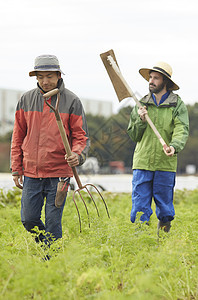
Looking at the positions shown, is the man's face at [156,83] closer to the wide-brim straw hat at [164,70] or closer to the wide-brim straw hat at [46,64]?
the wide-brim straw hat at [164,70]

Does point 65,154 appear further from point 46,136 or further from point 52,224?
point 52,224

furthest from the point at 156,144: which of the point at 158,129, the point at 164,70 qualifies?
the point at 164,70

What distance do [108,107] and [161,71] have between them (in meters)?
40.4

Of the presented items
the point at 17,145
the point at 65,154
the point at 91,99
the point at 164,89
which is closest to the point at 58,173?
the point at 65,154

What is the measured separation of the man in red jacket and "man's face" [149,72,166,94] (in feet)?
3.65

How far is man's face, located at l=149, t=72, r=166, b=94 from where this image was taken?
18.0ft

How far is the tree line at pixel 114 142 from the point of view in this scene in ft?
41.8

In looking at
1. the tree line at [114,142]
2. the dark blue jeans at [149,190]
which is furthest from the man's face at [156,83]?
the tree line at [114,142]

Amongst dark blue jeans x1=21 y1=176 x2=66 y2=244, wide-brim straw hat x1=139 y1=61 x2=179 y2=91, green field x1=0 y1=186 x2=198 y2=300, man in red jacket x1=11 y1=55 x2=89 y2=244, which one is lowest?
green field x1=0 y1=186 x2=198 y2=300

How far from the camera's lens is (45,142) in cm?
449

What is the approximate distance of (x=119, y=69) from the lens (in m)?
5.46

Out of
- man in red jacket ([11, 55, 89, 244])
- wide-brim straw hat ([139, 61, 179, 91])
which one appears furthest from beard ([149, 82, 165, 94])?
man in red jacket ([11, 55, 89, 244])

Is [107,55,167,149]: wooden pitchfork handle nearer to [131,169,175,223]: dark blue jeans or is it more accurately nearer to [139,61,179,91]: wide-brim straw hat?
[139,61,179,91]: wide-brim straw hat

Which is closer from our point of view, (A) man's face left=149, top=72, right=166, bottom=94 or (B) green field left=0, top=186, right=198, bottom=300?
(B) green field left=0, top=186, right=198, bottom=300
